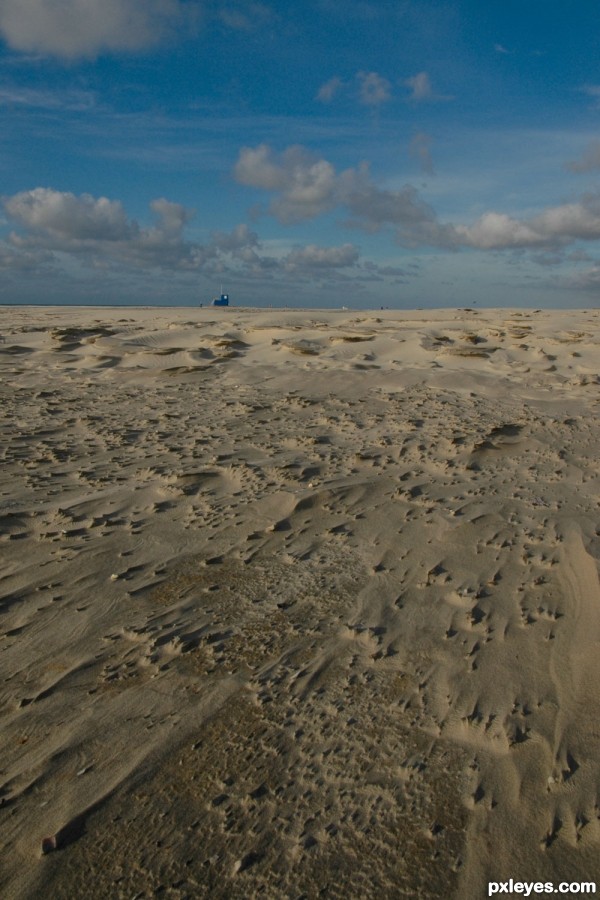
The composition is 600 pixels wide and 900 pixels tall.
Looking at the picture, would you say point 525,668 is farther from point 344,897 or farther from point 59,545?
point 59,545

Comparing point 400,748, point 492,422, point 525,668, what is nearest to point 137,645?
point 400,748

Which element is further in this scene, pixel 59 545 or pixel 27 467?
pixel 27 467

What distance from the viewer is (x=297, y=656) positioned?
88.0 inches

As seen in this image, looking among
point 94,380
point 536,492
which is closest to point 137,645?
point 536,492

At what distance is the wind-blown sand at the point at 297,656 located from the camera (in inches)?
61.7

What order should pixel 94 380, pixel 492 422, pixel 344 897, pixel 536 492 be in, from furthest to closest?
pixel 94 380
pixel 492 422
pixel 536 492
pixel 344 897

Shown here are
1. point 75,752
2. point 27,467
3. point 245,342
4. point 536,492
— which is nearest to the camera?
point 75,752

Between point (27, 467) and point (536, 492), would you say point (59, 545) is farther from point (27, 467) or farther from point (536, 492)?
point (536, 492)

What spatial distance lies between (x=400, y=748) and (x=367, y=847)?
332 mm

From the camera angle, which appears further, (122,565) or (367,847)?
(122,565)

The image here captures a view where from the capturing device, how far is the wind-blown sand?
1.57 meters

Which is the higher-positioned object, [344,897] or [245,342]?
[245,342]

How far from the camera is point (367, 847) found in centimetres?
156

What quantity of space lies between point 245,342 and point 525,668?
21.5 feet
